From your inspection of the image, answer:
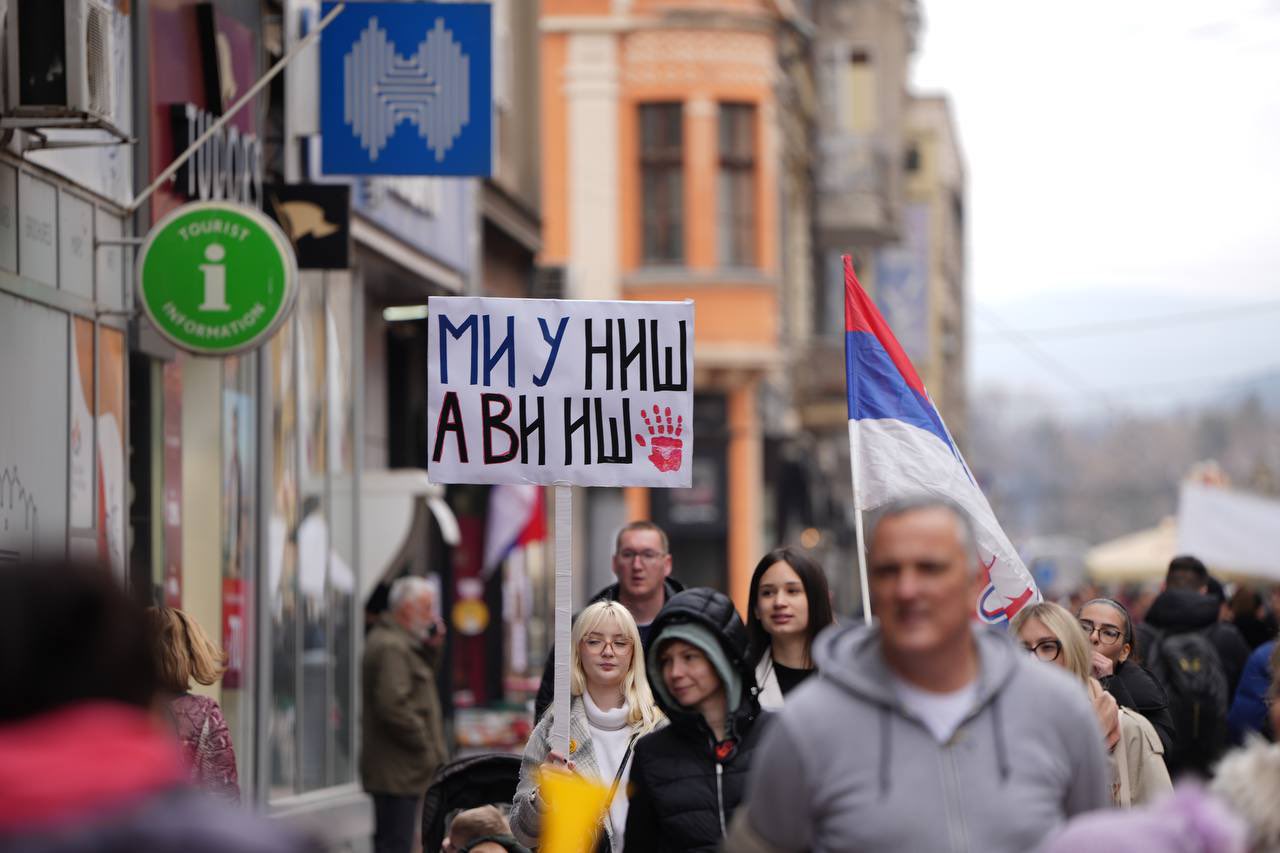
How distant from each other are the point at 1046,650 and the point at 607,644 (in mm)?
1410

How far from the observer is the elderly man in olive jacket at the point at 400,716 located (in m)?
13.9

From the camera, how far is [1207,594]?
13500 mm

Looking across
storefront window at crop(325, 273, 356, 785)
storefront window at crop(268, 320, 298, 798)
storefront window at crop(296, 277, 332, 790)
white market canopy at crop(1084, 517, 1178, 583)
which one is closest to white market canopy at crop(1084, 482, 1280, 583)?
white market canopy at crop(1084, 517, 1178, 583)

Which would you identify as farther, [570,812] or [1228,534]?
[1228,534]

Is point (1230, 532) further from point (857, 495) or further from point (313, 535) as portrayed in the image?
point (857, 495)

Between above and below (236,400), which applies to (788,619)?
below

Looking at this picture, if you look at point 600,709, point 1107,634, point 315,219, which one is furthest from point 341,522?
point 600,709

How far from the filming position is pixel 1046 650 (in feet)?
24.6

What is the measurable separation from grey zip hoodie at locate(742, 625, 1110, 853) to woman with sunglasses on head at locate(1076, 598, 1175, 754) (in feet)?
12.9

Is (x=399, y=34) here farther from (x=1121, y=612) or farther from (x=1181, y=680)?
(x=1121, y=612)

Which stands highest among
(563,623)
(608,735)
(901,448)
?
(901,448)

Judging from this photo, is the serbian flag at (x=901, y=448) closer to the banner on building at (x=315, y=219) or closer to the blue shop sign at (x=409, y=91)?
the banner on building at (x=315, y=219)

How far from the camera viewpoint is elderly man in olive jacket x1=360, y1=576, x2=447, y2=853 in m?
13.9

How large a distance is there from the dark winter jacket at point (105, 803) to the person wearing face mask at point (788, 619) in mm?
4355
